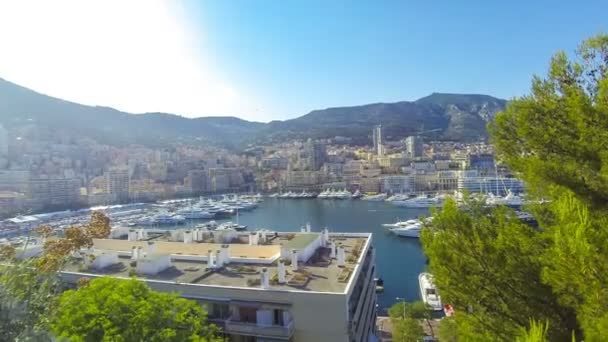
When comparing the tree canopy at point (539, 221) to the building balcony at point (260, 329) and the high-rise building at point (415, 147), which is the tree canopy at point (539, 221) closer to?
the building balcony at point (260, 329)

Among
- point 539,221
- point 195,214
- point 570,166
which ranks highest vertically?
point 570,166

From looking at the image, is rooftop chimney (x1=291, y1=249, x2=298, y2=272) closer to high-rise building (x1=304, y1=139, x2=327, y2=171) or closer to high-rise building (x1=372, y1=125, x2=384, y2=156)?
high-rise building (x1=304, y1=139, x2=327, y2=171)

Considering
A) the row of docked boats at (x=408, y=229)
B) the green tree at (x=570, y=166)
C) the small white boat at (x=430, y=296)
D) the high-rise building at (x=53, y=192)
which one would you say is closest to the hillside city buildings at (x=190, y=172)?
the high-rise building at (x=53, y=192)

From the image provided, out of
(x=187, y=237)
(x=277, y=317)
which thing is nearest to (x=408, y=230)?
(x=187, y=237)

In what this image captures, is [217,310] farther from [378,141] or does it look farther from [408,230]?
[378,141]

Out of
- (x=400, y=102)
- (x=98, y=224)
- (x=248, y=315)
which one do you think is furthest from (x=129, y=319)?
(x=400, y=102)
